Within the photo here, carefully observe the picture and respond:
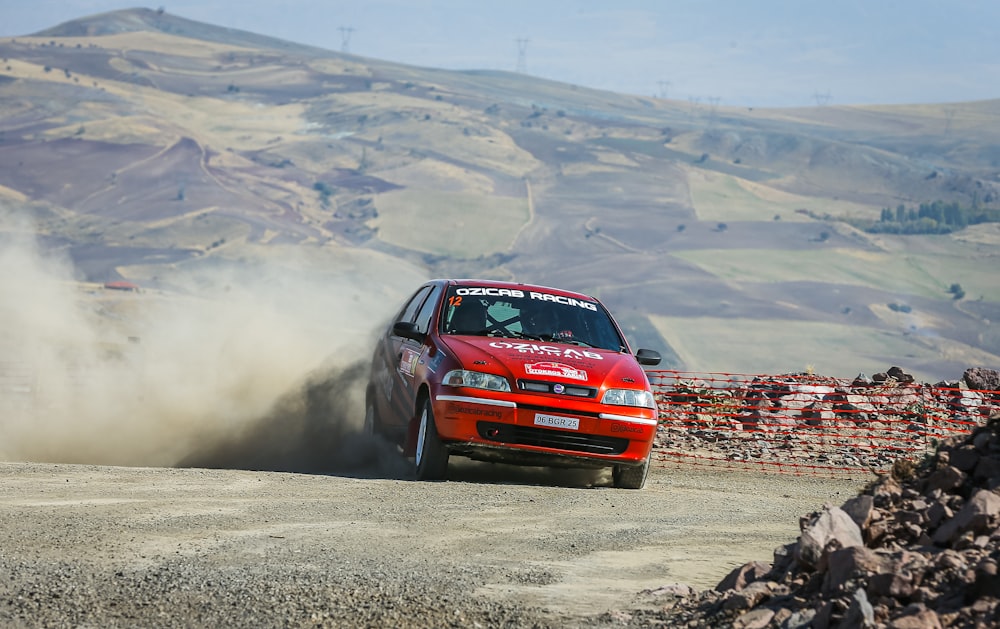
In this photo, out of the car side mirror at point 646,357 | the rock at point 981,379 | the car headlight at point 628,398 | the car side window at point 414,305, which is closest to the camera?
the car headlight at point 628,398

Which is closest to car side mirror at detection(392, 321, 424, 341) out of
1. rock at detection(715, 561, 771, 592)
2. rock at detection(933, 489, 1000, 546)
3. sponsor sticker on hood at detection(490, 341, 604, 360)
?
sponsor sticker on hood at detection(490, 341, 604, 360)

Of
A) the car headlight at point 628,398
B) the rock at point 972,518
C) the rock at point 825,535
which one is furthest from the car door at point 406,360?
the rock at point 972,518

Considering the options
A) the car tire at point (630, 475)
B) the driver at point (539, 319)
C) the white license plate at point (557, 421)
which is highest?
the driver at point (539, 319)

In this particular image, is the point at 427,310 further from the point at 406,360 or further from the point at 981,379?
the point at 981,379

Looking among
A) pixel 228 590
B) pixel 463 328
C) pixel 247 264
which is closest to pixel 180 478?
pixel 463 328

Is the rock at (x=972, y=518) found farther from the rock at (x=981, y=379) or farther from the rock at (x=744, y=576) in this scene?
the rock at (x=981, y=379)

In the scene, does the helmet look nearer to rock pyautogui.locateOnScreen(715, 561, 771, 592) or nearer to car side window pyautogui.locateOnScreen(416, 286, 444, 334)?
car side window pyautogui.locateOnScreen(416, 286, 444, 334)

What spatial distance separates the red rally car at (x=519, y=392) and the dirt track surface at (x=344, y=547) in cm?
35

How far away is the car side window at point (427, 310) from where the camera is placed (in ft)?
37.8

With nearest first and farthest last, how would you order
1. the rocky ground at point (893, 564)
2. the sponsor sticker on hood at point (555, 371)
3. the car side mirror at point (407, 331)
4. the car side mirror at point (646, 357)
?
the rocky ground at point (893, 564)
the sponsor sticker on hood at point (555, 371)
the car side mirror at point (407, 331)
the car side mirror at point (646, 357)

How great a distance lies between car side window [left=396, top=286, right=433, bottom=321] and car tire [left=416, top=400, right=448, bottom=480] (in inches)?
83.8

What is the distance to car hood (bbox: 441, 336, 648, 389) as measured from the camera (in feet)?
33.6

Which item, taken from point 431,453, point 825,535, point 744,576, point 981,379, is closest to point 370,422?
point 431,453

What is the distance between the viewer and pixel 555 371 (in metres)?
10.3
